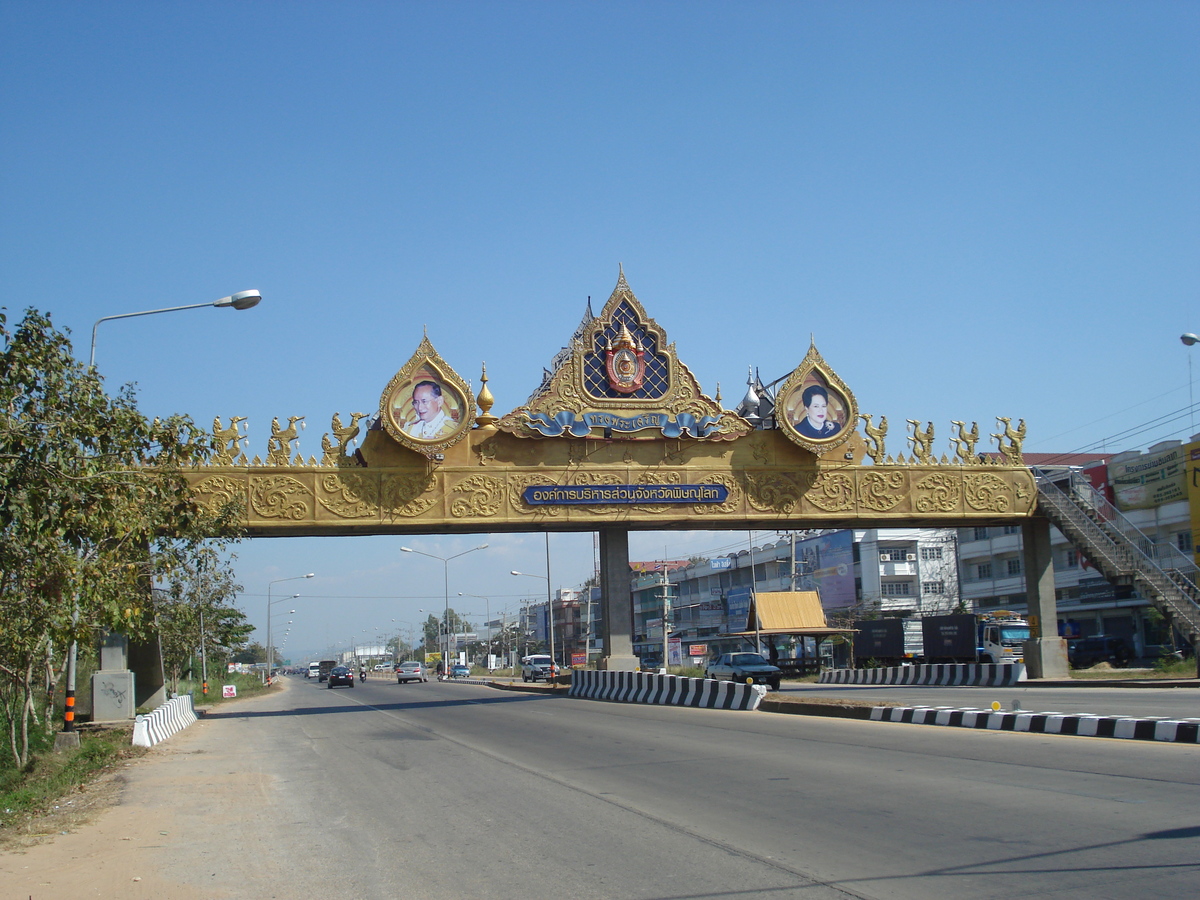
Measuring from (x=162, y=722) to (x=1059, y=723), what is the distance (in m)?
18.2

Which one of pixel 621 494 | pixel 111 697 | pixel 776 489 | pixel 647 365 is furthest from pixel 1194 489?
pixel 111 697

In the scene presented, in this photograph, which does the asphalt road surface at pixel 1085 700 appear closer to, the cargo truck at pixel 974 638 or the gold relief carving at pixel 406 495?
the gold relief carving at pixel 406 495

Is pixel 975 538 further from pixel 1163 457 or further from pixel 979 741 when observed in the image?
pixel 979 741

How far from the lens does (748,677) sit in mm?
36250

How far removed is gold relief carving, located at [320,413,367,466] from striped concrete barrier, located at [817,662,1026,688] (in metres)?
20.6

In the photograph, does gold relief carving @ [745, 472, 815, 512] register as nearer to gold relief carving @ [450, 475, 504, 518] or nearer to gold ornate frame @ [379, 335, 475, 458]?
gold relief carving @ [450, 475, 504, 518]

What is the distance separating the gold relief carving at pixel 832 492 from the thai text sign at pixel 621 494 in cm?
286

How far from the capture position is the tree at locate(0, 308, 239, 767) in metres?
10.4

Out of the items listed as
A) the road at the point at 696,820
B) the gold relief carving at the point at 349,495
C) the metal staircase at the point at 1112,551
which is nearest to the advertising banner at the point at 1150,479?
the metal staircase at the point at 1112,551

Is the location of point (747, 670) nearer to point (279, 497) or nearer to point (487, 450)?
point (487, 450)

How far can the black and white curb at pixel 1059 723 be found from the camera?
43.3 feet

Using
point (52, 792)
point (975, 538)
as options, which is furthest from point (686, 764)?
point (975, 538)

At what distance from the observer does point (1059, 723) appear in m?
15.0

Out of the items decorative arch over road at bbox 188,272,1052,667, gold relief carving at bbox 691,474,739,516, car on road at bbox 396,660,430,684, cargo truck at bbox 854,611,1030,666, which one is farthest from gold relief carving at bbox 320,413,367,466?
car on road at bbox 396,660,430,684
